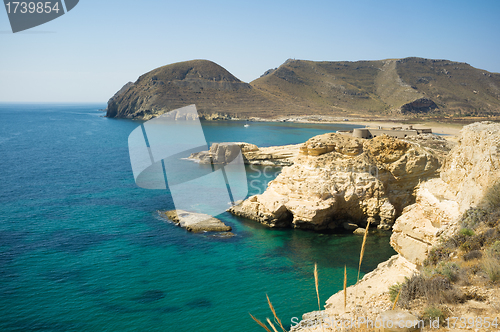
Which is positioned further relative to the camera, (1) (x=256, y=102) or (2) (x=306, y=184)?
(1) (x=256, y=102)

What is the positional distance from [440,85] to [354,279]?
143 meters

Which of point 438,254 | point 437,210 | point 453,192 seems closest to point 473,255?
point 438,254

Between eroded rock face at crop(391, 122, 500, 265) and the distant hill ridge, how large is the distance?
97.6 m

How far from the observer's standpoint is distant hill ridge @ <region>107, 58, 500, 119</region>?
4318 inches

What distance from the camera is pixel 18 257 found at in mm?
15133

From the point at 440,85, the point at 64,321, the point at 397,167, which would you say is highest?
the point at 440,85

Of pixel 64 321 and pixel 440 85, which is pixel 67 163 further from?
pixel 440 85

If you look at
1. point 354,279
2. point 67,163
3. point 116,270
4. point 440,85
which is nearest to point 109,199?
point 116,270

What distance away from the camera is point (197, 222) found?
19.4m

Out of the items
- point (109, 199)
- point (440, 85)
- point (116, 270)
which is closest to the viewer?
point (116, 270)

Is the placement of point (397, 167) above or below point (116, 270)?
above

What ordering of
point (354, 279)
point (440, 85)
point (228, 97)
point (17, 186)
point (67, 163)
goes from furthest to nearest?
point (440, 85), point (228, 97), point (67, 163), point (17, 186), point (354, 279)

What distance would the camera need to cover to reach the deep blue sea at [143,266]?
11.0m

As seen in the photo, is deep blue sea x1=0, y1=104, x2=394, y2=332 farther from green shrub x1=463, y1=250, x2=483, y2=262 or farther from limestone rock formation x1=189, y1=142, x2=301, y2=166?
limestone rock formation x1=189, y1=142, x2=301, y2=166
